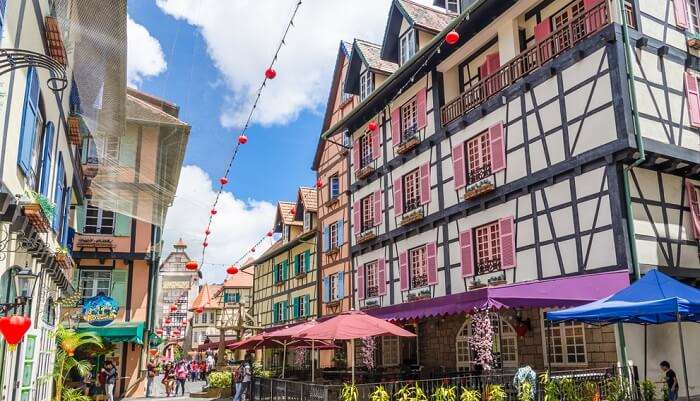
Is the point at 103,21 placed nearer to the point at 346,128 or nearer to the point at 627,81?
the point at 627,81

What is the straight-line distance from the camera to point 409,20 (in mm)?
20234

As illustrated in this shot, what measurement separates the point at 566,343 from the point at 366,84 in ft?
43.9

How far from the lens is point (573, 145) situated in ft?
44.4

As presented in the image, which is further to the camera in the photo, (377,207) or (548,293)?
(377,207)

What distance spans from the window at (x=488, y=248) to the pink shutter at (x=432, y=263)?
190 centimetres

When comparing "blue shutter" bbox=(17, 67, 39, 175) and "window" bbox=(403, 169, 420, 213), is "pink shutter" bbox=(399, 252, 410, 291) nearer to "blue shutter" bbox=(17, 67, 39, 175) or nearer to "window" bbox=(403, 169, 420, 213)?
"window" bbox=(403, 169, 420, 213)

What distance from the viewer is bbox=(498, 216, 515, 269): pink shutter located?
Result: 15.0 meters

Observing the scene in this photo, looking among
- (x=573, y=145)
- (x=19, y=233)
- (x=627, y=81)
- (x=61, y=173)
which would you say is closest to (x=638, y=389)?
(x=573, y=145)

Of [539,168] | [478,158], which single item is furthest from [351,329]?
[478,158]

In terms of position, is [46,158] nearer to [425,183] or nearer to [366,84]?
[425,183]

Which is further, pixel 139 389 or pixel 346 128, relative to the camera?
pixel 346 128

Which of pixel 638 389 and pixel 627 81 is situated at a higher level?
pixel 627 81

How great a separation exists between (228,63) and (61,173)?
645cm

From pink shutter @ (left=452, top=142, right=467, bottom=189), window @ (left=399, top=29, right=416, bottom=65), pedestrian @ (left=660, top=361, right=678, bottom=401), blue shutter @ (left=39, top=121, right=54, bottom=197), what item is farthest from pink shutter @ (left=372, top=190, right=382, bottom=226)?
blue shutter @ (left=39, top=121, right=54, bottom=197)
